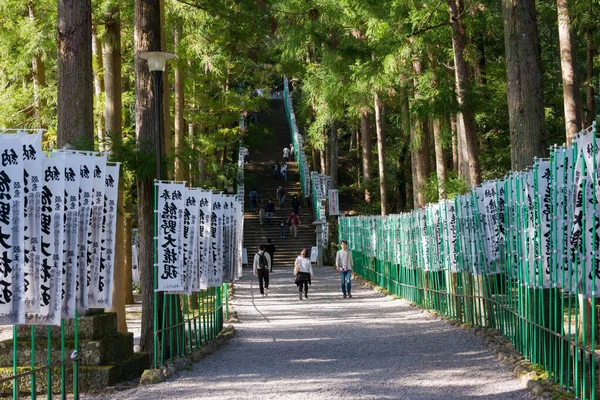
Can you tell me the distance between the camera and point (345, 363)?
10.5 m

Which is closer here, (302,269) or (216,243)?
(216,243)

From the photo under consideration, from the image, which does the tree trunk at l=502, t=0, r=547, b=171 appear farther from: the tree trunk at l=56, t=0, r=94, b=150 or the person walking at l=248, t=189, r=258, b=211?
the person walking at l=248, t=189, r=258, b=211

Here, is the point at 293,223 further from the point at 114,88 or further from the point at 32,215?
the point at 32,215

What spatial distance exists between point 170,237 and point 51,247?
9.21 feet

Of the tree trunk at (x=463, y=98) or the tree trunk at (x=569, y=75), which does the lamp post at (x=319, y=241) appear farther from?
the tree trunk at (x=569, y=75)

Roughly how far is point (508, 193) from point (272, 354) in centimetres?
399

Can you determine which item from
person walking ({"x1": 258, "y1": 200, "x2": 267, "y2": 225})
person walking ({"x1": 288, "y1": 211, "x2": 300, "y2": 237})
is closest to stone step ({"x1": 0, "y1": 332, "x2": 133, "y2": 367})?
person walking ({"x1": 288, "y1": 211, "x2": 300, "y2": 237})

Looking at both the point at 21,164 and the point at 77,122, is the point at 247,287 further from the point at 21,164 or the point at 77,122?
the point at 21,164

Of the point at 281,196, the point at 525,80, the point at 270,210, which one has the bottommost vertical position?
the point at 270,210

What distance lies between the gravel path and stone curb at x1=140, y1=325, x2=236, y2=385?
0.11 m

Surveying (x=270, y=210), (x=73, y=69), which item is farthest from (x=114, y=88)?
(x=270, y=210)

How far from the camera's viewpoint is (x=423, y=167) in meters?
22.4

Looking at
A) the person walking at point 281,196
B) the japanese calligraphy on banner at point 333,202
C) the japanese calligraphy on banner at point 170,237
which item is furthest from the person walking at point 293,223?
the japanese calligraphy on banner at point 170,237

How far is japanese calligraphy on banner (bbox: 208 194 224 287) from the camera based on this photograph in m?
12.3
